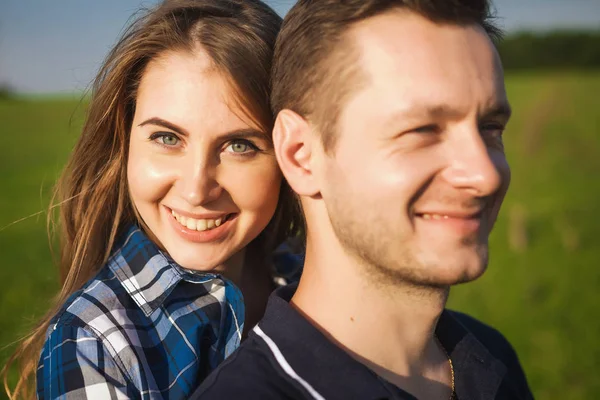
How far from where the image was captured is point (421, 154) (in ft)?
7.43

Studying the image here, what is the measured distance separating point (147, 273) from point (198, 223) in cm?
31

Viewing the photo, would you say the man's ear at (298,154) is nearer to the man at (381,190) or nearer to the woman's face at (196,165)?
the man at (381,190)

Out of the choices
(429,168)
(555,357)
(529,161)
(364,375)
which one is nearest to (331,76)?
(429,168)

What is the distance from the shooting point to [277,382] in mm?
2195

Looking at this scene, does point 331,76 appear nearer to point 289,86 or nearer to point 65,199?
point 289,86

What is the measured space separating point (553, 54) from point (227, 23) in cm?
5451

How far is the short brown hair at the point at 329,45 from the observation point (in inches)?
93.7

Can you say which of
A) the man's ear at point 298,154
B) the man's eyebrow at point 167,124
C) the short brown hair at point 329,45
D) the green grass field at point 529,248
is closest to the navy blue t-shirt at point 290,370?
the man's ear at point 298,154

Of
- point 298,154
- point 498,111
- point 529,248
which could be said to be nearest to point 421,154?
point 498,111

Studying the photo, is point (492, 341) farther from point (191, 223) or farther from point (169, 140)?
point (169, 140)

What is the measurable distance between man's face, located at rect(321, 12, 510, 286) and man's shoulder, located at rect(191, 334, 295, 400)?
0.48m

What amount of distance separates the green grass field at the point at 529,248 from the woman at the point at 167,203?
458 mm

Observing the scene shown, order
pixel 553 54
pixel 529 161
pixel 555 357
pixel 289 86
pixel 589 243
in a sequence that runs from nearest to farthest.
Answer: pixel 289 86
pixel 555 357
pixel 589 243
pixel 529 161
pixel 553 54

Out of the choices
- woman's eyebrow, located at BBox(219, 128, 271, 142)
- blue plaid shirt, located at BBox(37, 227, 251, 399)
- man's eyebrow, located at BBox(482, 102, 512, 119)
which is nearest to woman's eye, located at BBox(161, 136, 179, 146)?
woman's eyebrow, located at BBox(219, 128, 271, 142)
